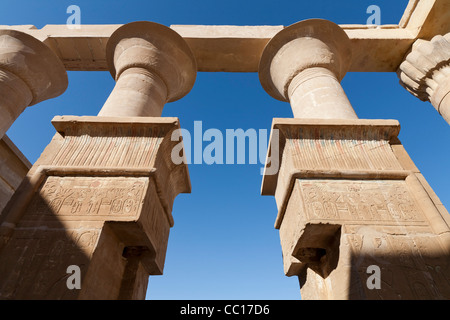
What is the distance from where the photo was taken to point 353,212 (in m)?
2.26

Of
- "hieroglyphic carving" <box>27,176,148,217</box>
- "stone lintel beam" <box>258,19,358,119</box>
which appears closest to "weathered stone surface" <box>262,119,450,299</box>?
"stone lintel beam" <box>258,19,358,119</box>

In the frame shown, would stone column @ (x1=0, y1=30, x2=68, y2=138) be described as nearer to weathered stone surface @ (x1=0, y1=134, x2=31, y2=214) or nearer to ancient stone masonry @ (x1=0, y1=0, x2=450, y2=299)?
ancient stone masonry @ (x1=0, y1=0, x2=450, y2=299)

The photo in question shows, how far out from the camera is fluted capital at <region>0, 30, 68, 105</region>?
404 cm

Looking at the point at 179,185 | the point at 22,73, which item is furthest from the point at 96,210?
the point at 22,73

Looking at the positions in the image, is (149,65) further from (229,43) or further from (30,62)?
(30,62)

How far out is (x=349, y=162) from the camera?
2.62m

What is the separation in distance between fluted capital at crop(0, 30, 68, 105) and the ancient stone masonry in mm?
18

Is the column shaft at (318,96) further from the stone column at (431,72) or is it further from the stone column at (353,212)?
the stone column at (431,72)

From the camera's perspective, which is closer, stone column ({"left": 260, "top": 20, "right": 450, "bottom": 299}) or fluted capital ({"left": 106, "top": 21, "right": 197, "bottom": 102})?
stone column ({"left": 260, "top": 20, "right": 450, "bottom": 299})

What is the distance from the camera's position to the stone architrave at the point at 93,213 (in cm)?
196

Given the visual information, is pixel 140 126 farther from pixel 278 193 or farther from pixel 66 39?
pixel 66 39

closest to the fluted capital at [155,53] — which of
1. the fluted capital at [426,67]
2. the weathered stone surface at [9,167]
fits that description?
the weathered stone surface at [9,167]
